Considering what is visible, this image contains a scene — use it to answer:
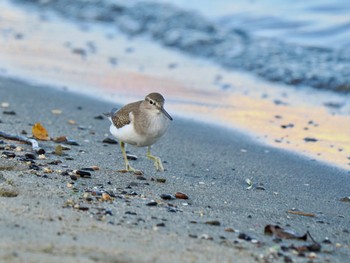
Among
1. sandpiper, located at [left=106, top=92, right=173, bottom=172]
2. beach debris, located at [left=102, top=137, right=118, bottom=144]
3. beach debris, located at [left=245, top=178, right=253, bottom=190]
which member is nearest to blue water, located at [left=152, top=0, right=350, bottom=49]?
beach debris, located at [left=102, top=137, right=118, bottom=144]

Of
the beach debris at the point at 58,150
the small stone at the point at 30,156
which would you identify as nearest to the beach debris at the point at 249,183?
the beach debris at the point at 58,150

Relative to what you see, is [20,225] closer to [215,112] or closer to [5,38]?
[215,112]

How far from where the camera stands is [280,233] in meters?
4.51

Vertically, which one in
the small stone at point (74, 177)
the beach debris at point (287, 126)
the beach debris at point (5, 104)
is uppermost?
the beach debris at point (287, 126)

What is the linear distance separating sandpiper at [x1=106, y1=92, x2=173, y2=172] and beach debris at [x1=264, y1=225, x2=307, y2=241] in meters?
1.71

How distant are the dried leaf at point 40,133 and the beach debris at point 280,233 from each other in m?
2.86

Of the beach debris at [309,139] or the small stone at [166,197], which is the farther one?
the beach debris at [309,139]

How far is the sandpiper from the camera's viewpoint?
238 inches

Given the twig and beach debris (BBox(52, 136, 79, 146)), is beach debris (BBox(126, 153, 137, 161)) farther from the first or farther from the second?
the twig

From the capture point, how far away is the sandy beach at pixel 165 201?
3973mm

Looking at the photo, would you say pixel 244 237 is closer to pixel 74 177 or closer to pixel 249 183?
pixel 74 177

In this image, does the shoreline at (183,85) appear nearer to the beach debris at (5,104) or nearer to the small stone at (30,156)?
the beach debris at (5,104)

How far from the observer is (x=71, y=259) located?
3.67 meters

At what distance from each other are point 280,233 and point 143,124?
1843mm
